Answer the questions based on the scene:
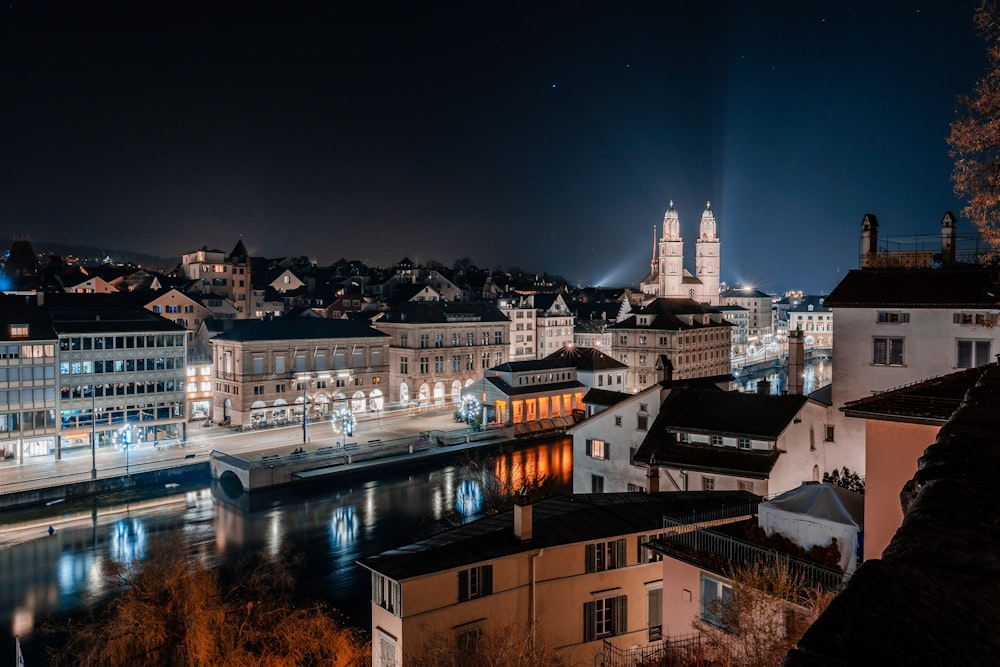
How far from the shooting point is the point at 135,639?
61.9 ft

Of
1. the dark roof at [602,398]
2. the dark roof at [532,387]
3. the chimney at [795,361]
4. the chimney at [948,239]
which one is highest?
the chimney at [948,239]

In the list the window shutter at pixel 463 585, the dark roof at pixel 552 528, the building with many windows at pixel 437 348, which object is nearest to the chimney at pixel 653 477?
the dark roof at pixel 552 528

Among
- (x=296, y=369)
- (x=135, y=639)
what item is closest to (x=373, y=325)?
(x=296, y=369)

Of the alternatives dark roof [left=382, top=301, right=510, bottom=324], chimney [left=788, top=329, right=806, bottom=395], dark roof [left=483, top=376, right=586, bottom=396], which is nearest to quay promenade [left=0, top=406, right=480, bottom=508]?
dark roof [left=483, top=376, right=586, bottom=396]

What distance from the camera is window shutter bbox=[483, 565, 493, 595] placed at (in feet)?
53.1

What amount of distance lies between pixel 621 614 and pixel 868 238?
16.4 meters

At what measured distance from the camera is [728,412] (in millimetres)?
26156

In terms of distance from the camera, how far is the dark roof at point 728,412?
80.8ft

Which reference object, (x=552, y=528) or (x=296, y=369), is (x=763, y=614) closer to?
(x=552, y=528)

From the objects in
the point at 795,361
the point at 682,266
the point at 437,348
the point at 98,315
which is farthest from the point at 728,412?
the point at 682,266

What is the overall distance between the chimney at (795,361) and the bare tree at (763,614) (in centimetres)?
1977

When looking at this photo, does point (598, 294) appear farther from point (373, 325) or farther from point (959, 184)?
point (959, 184)

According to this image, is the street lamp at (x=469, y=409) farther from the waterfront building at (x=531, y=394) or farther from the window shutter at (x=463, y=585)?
the window shutter at (x=463, y=585)

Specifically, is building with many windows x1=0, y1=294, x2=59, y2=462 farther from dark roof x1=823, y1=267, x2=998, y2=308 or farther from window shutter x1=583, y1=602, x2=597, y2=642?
dark roof x1=823, y1=267, x2=998, y2=308
